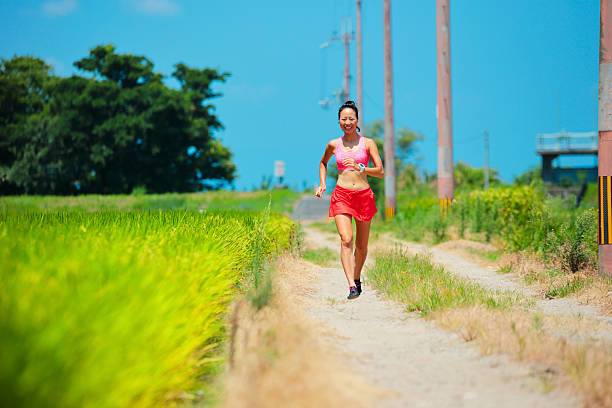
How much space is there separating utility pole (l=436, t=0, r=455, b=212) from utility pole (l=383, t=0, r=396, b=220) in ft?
20.5

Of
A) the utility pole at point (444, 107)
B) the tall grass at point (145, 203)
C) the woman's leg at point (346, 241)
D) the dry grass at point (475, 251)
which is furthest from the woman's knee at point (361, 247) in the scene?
the tall grass at point (145, 203)

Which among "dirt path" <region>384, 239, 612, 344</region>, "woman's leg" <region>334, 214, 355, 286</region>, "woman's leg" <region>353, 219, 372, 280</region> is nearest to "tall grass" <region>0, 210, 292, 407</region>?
"woman's leg" <region>334, 214, 355, 286</region>

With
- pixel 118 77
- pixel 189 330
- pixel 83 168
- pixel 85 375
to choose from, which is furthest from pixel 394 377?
pixel 118 77

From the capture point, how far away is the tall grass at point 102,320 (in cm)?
259

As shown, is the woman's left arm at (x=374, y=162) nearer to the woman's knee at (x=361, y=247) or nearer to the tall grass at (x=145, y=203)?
the woman's knee at (x=361, y=247)

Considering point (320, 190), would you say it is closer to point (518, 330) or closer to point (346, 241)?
point (346, 241)

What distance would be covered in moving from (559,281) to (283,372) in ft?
20.4

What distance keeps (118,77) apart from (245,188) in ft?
52.4

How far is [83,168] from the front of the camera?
48.7m

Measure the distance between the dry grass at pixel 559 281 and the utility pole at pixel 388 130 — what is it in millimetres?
13661

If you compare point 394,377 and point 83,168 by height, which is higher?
point 83,168

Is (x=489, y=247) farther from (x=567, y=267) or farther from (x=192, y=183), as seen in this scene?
(x=192, y=183)

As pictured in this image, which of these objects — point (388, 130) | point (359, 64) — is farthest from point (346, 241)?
point (359, 64)

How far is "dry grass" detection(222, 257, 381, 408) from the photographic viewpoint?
311cm
